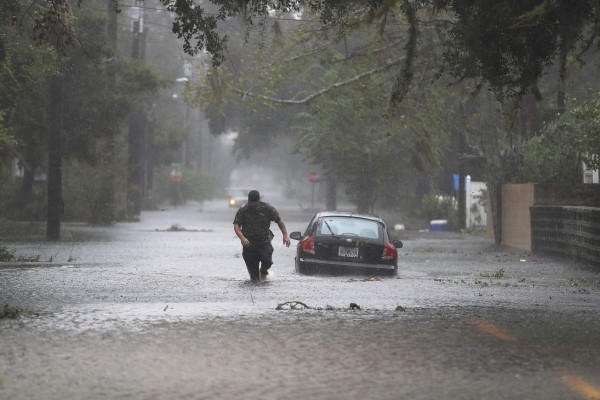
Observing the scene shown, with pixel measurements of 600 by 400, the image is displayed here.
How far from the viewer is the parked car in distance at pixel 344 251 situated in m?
19.6

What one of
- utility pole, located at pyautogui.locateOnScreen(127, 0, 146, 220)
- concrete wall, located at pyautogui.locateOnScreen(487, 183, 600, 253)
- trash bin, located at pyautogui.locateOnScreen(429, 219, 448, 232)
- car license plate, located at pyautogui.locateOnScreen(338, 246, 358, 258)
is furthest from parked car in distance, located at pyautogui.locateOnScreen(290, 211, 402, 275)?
utility pole, located at pyautogui.locateOnScreen(127, 0, 146, 220)

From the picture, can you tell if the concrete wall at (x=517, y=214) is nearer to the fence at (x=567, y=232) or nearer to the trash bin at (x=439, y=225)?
the fence at (x=567, y=232)

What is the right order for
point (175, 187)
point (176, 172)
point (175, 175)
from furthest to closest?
point (175, 187), point (176, 172), point (175, 175)

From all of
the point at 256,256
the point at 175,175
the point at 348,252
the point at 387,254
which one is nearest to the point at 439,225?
the point at 387,254

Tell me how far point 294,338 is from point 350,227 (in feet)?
33.0

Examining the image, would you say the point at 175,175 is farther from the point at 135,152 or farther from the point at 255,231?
the point at 255,231

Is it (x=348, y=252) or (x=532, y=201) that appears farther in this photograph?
(x=532, y=201)

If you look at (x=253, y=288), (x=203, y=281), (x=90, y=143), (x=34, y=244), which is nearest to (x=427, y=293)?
(x=253, y=288)

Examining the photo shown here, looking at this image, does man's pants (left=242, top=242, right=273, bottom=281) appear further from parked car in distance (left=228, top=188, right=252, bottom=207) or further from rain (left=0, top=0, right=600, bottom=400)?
parked car in distance (left=228, top=188, right=252, bottom=207)

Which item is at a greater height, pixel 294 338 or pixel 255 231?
pixel 255 231

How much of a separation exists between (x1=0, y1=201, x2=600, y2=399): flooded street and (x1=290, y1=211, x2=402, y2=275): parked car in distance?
1.17 meters

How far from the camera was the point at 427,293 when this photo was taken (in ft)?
49.8

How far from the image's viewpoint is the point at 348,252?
19641 mm

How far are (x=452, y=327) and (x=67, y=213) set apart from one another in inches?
1549
